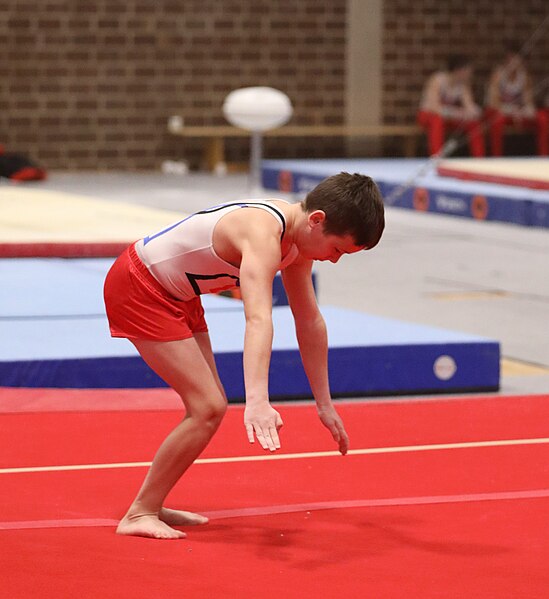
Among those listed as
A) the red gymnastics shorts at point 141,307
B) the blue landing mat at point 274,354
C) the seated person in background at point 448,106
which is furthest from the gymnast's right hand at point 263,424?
the seated person in background at point 448,106

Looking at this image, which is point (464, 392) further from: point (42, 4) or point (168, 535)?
point (42, 4)

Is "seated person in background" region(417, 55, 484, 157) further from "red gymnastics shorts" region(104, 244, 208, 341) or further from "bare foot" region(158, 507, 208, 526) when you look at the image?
"bare foot" region(158, 507, 208, 526)

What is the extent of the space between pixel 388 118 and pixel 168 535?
45.0ft

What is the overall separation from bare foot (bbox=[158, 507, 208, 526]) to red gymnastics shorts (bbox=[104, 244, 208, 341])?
1.36 feet

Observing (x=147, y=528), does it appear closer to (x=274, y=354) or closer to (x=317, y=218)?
(x=317, y=218)

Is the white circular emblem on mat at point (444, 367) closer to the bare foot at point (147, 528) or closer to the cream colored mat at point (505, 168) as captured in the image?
the bare foot at point (147, 528)

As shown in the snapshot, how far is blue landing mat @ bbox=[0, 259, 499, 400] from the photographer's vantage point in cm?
470

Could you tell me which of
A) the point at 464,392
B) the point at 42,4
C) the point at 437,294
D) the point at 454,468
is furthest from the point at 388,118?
the point at 454,468

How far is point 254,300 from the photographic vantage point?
293cm

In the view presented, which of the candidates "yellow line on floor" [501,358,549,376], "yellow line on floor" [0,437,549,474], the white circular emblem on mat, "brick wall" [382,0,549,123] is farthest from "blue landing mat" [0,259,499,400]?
"brick wall" [382,0,549,123]

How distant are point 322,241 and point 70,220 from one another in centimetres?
499

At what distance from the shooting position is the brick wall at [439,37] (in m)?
16.2

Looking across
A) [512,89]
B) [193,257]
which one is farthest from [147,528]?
[512,89]

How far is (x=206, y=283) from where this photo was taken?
3.18 m
